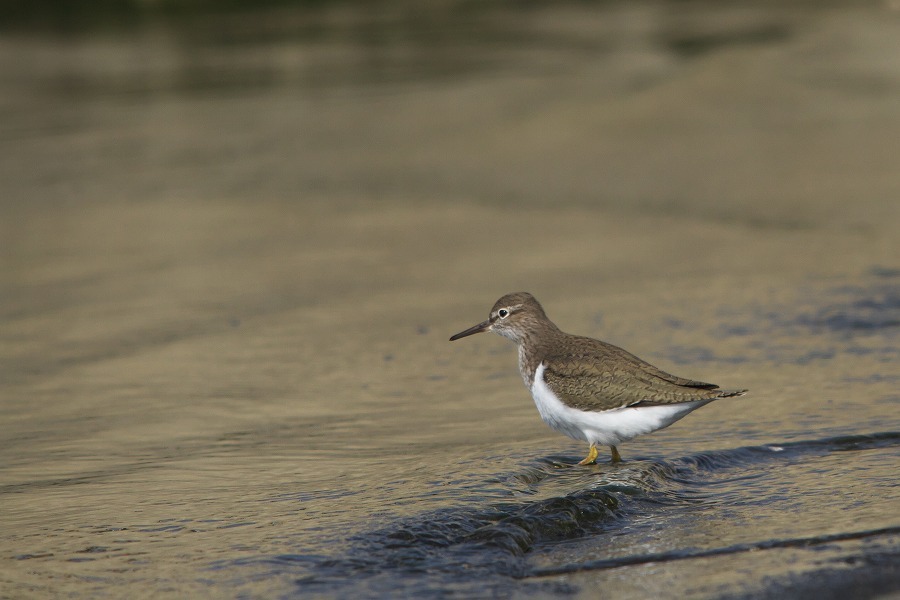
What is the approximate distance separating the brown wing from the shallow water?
0.36m

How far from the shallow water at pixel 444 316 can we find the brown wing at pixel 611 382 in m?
0.36

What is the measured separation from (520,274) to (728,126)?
606 centimetres

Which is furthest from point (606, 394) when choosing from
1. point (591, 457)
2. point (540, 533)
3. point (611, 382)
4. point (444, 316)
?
point (444, 316)

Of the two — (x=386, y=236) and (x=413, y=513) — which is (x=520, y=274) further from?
(x=413, y=513)

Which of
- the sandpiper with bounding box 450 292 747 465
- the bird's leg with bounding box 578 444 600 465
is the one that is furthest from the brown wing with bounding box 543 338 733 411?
the bird's leg with bounding box 578 444 600 465

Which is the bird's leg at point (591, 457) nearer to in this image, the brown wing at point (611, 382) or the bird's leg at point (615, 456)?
the bird's leg at point (615, 456)

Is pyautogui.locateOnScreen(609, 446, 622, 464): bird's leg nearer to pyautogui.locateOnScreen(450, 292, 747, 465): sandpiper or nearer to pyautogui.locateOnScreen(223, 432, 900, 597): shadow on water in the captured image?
pyautogui.locateOnScreen(450, 292, 747, 465): sandpiper

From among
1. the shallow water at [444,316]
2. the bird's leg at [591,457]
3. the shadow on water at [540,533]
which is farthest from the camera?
the bird's leg at [591,457]

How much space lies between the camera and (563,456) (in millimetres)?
7324

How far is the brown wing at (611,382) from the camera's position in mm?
6883

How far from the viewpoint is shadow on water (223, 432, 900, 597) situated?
5402 mm

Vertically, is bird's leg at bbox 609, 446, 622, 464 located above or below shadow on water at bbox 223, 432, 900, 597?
above

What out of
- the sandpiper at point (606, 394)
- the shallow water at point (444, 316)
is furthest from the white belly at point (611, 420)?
the shallow water at point (444, 316)

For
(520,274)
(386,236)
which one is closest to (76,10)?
(386,236)
